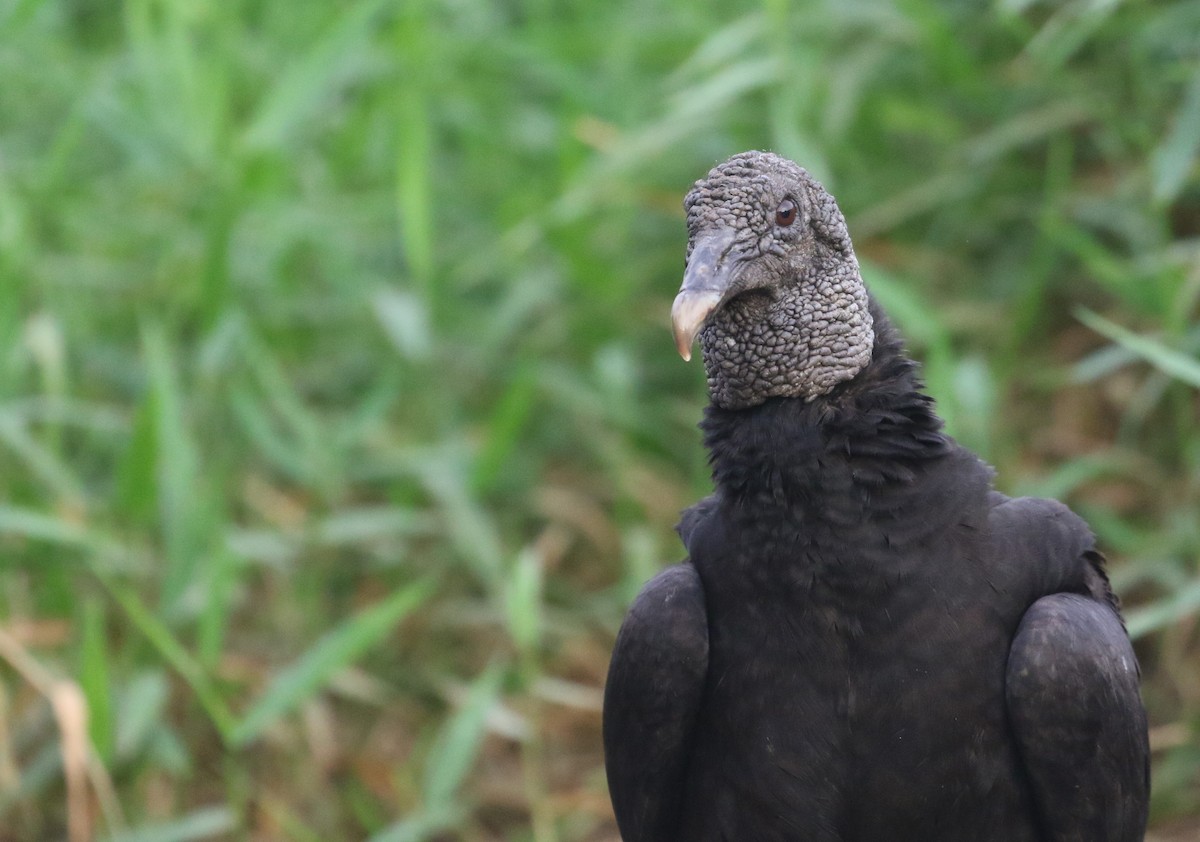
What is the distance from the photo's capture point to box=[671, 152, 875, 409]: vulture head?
2.47m

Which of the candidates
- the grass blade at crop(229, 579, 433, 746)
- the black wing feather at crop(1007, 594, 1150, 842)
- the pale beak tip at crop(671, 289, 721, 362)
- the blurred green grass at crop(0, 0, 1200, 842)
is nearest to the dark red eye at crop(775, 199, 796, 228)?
the pale beak tip at crop(671, 289, 721, 362)

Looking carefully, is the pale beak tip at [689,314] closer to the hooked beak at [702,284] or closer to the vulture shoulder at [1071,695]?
the hooked beak at [702,284]

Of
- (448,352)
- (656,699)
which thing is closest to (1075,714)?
(656,699)

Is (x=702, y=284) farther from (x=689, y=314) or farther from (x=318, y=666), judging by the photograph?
(x=318, y=666)

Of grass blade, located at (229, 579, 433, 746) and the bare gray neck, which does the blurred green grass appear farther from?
the bare gray neck

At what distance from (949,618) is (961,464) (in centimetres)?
26

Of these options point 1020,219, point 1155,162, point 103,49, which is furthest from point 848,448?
point 103,49

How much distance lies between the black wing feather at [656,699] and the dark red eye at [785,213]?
1.92ft

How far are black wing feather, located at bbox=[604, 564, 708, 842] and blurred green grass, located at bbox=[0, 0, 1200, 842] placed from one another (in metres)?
1.19

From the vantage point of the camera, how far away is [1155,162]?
12.3 ft

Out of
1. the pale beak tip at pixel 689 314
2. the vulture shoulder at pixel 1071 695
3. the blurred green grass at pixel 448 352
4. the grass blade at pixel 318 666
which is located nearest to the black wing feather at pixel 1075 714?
the vulture shoulder at pixel 1071 695

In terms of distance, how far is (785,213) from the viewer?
99.0 inches

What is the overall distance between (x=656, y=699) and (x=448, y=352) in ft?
7.73

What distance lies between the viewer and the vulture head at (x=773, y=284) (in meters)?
2.47
